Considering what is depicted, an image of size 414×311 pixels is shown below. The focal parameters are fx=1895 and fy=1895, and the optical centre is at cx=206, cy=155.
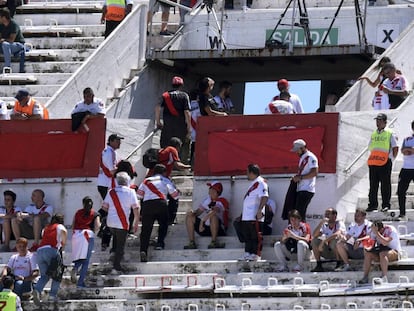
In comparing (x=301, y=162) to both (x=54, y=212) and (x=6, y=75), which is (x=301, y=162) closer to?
(x=54, y=212)

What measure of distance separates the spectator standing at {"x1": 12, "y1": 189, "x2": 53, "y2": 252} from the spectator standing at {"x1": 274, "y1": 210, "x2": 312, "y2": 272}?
3440 mm

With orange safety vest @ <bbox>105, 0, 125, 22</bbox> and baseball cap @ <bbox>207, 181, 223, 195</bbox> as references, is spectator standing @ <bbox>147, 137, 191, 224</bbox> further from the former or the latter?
orange safety vest @ <bbox>105, 0, 125, 22</bbox>

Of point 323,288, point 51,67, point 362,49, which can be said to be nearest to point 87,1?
point 51,67

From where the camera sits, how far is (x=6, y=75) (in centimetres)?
2936

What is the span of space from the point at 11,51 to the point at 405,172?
824cm

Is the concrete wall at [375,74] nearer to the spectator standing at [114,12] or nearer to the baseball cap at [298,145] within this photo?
the baseball cap at [298,145]

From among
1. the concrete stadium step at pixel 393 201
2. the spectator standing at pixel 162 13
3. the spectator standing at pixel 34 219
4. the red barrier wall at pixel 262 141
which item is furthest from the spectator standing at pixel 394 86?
the spectator standing at pixel 162 13

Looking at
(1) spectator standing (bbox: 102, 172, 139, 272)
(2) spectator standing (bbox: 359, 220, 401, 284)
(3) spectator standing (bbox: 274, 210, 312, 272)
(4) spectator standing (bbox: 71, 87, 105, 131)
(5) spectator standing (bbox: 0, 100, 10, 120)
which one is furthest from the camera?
(5) spectator standing (bbox: 0, 100, 10, 120)

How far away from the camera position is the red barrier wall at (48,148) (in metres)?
26.1

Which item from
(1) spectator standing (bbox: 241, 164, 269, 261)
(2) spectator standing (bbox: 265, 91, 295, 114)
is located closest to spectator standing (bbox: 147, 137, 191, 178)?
(2) spectator standing (bbox: 265, 91, 295, 114)

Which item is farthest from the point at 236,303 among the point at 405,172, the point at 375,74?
the point at 375,74

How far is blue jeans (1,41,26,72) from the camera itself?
97.1ft

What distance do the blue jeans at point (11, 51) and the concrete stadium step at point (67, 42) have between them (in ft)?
2.79

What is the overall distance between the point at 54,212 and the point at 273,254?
357 cm
